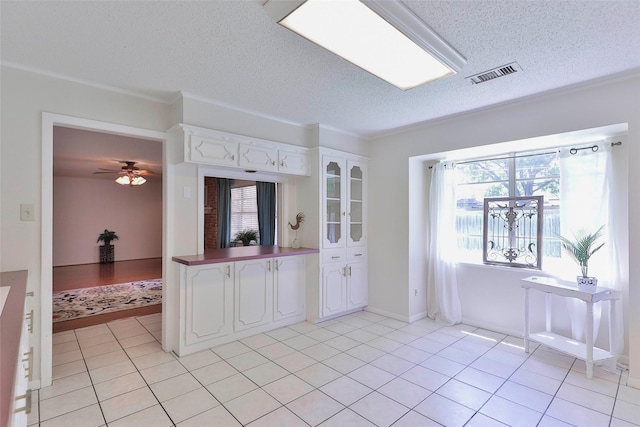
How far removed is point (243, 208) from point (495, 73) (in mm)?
3040

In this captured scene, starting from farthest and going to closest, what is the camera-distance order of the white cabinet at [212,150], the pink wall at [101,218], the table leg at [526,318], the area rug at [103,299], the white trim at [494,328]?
1. the pink wall at [101,218]
2. the area rug at [103,299]
3. the white trim at [494,328]
4. the table leg at [526,318]
5. the white cabinet at [212,150]

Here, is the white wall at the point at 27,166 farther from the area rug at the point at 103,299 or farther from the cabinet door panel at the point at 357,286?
the cabinet door panel at the point at 357,286

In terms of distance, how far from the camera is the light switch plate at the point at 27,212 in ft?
7.84

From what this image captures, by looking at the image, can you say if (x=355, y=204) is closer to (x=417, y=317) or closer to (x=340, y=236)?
(x=340, y=236)

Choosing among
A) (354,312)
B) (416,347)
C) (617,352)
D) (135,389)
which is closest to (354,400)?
(416,347)

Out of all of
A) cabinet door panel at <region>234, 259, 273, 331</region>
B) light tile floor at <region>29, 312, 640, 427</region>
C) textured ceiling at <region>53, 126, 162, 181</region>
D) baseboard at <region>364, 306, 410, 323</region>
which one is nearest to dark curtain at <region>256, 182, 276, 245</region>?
cabinet door panel at <region>234, 259, 273, 331</region>

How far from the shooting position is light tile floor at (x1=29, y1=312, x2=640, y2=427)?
2061 mm

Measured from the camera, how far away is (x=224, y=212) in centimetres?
387

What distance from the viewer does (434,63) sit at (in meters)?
2.15

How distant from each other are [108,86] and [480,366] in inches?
165

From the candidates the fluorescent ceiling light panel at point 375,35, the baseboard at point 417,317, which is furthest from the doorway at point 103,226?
the baseboard at point 417,317

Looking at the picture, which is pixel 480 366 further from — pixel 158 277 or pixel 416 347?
pixel 158 277

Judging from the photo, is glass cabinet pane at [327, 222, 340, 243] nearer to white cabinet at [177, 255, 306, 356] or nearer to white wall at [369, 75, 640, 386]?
white cabinet at [177, 255, 306, 356]

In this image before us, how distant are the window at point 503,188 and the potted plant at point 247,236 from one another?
2710 millimetres
